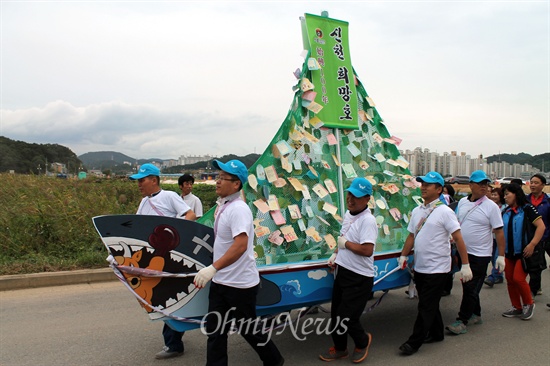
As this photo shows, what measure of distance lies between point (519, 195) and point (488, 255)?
3.70ft

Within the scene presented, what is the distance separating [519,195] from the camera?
5.24 meters

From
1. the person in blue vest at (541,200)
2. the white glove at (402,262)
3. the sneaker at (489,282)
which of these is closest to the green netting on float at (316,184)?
the white glove at (402,262)

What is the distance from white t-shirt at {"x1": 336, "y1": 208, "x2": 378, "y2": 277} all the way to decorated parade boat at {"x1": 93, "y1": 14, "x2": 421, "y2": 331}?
27 centimetres

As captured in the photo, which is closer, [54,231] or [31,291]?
[31,291]

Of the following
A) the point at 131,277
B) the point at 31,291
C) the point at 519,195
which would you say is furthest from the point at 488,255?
the point at 31,291

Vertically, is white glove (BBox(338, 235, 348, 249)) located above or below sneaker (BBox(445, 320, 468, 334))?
above

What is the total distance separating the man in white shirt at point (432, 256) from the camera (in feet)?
13.3

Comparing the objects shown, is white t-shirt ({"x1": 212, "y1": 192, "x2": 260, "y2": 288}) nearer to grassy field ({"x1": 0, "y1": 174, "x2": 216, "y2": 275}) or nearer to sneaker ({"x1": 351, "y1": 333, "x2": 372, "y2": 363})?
sneaker ({"x1": 351, "y1": 333, "x2": 372, "y2": 363})

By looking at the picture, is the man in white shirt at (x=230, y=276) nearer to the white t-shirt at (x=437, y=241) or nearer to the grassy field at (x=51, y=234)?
the white t-shirt at (x=437, y=241)

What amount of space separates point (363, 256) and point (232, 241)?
1.21 meters

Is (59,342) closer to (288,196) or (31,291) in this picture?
(31,291)

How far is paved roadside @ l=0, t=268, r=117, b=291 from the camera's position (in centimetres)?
614

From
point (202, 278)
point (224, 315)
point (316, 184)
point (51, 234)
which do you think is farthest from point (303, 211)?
point (51, 234)

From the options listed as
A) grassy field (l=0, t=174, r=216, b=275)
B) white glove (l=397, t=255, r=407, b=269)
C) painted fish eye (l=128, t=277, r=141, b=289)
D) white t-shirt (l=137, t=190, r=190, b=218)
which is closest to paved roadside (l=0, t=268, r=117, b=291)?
A: grassy field (l=0, t=174, r=216, b=275)
